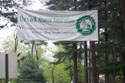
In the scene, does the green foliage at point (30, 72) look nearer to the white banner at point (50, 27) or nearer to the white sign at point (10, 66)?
the white banner at point (50, 27)

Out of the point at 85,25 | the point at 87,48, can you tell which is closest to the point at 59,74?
the point at 87,48

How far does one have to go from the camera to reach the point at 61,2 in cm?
2300

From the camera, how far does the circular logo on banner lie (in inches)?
368

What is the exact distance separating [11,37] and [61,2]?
98.4 ft

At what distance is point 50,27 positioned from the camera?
9.19 meters

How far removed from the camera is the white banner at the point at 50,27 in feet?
30.1

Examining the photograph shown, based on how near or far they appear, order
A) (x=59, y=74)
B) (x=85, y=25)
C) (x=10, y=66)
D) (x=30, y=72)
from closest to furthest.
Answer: (x=10, y=66), (x=85, y=25), (x=30, y=72), (x=59, y=74)

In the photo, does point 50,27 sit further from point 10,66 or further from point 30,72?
point 30,72

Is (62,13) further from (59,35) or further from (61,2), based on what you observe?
(61,2)

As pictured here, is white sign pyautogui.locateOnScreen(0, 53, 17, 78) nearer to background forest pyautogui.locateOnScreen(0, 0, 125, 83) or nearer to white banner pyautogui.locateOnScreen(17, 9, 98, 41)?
white banner pyautogui.locateOnScreen(17, 9, 98, 41)

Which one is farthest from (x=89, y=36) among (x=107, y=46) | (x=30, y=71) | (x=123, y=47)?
(x=30, y=71)

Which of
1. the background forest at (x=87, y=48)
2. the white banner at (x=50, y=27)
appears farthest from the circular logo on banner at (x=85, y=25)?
the background forest at (x=87, y=48)

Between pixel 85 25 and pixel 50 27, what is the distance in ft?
4.62

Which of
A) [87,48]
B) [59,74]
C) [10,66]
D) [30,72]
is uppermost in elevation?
[10,66]
